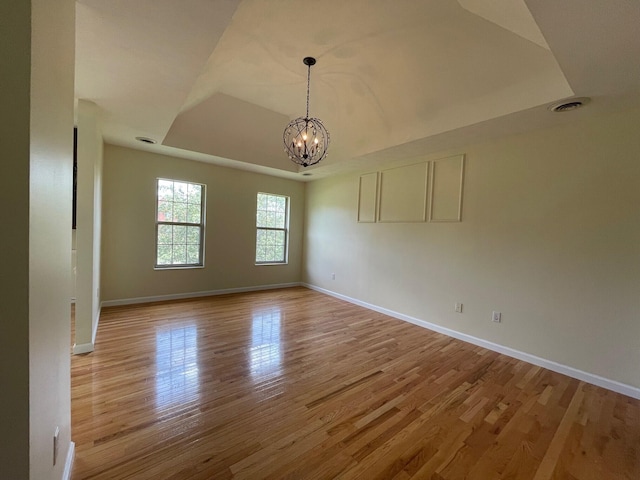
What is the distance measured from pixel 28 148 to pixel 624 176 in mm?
3919

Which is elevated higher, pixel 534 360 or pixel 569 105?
pixel 569 105

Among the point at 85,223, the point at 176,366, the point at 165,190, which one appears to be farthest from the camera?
the point at 165,190

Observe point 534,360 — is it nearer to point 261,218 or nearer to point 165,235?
point 261,218

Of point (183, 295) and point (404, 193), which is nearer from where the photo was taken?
point (404, 193)

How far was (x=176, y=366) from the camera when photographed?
8.08ft

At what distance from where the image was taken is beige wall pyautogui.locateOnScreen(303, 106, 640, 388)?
94.2 inches

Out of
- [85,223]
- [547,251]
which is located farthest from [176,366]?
[547,251]

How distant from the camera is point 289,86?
3.51 metres

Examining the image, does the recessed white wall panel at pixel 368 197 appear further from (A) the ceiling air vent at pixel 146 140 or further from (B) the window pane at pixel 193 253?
(A) the ceiling air vent at pixel 146 140

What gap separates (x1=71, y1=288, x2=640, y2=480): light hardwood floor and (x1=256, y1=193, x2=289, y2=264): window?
2.67 metres

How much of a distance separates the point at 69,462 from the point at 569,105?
428cm

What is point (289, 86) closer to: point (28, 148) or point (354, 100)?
point (354, 100)

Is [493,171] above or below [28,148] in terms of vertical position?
above

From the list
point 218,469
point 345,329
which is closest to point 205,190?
point 345,329
